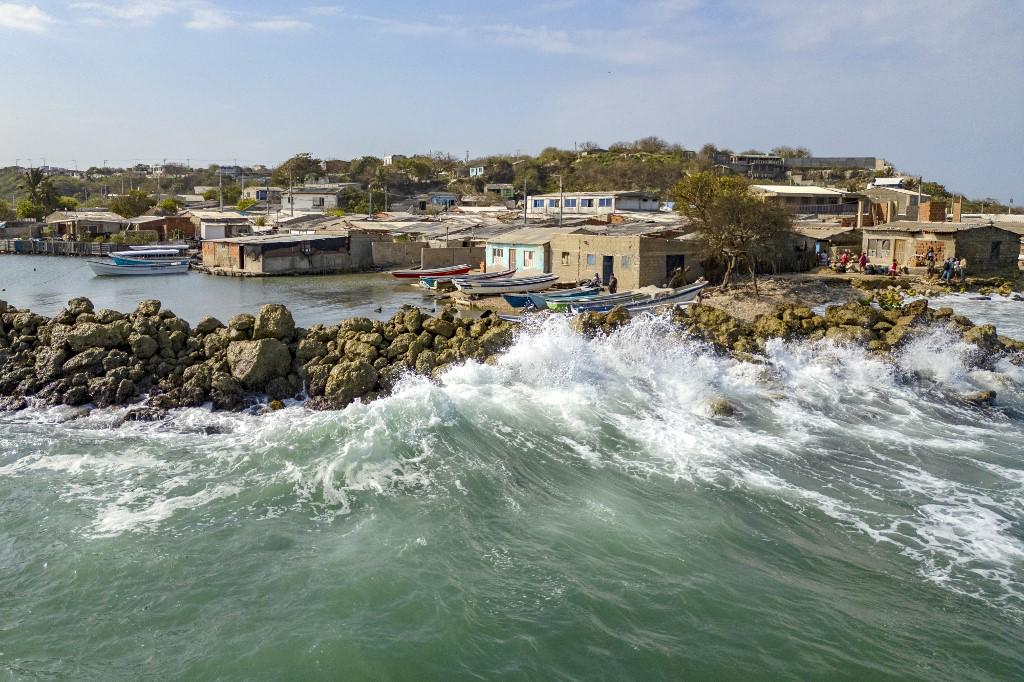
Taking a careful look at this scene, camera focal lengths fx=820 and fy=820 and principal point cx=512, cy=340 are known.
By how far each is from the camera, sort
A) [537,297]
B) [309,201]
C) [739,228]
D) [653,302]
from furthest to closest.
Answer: [309,201] < [739,228] < [537,297] < [653,302]

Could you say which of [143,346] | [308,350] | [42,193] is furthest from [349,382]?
[42,193]

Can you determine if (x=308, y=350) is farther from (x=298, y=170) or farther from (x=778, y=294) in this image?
(x=298, y=170)

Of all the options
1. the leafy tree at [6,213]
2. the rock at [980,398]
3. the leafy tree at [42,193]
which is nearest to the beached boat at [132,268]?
the leafy tree at [6,213]

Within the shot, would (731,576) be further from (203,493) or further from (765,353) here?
(765,353)

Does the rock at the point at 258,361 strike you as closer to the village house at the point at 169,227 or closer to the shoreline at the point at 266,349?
the shoreline at the point at 266,349

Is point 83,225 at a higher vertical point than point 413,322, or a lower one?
Answer: higher

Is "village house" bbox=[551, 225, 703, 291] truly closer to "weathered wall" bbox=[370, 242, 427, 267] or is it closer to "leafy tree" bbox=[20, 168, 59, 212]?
"weathered wall" bbox=[370, 242, 427, 267]

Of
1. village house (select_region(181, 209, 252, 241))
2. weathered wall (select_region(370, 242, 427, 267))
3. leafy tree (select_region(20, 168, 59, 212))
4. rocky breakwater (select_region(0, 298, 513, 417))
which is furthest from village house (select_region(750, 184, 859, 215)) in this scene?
leafy tree (select_region(20, 168, 59, 212))
